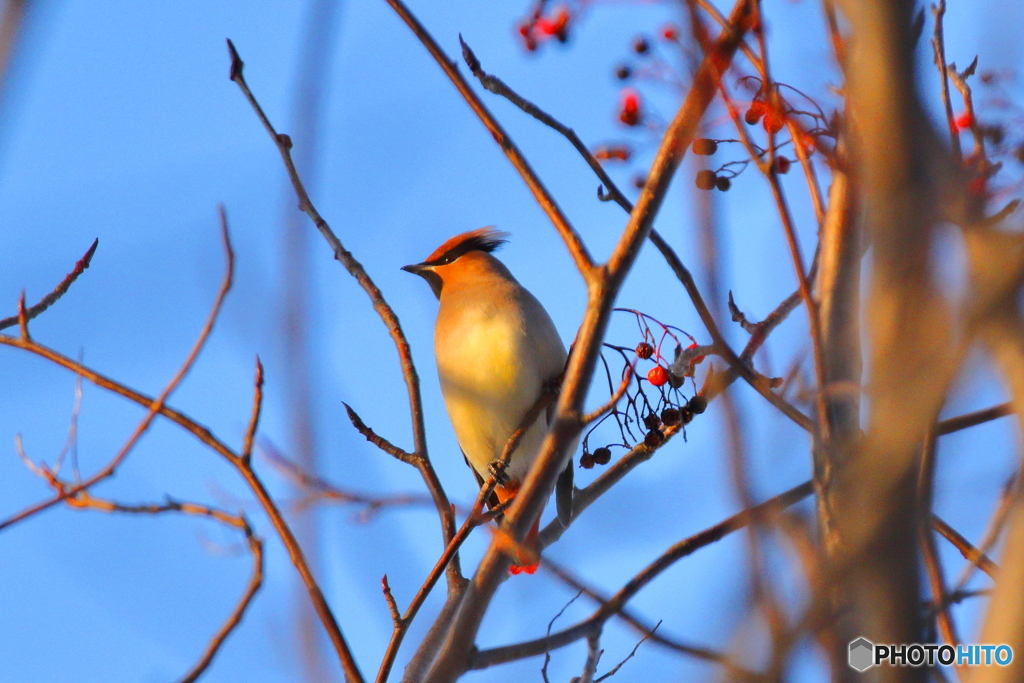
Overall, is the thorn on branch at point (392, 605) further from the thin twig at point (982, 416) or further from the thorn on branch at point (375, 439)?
the thin twig at point (982, 416)

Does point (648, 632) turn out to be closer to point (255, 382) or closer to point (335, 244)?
point (255, 382)

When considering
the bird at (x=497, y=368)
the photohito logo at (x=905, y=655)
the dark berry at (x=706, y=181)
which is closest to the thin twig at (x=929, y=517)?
the photohito logo at (x=905, y=655)

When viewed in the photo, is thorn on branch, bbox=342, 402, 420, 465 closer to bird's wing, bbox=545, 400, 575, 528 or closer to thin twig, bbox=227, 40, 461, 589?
thin twig, bbox=227, 40, 461, 589

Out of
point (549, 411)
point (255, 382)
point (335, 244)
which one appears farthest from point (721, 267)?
point (549, 411)

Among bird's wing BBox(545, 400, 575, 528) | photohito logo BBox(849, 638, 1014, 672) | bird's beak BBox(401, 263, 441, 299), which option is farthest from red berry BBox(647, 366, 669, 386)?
bird's beak BBox(401, 263, 441, 299)

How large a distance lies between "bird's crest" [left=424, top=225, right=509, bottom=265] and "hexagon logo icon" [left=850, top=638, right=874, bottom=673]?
14.1ft

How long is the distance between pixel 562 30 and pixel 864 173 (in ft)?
7.09

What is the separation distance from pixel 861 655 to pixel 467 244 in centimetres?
437

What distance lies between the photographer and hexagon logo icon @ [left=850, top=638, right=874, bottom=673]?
3.30ft

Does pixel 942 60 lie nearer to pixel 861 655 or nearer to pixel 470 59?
pixel 470 59

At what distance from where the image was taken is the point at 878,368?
952mm

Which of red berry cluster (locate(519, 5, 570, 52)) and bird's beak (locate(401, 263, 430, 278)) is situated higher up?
bird's beak (locate(401, 263, 430, 278))

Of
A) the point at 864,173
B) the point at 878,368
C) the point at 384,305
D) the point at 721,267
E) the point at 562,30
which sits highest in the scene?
the point at 562,30

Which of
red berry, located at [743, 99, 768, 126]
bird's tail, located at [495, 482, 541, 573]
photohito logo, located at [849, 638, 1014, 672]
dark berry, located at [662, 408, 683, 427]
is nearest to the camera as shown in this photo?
photohito logo, located at [849, 638, 1014, 672]
